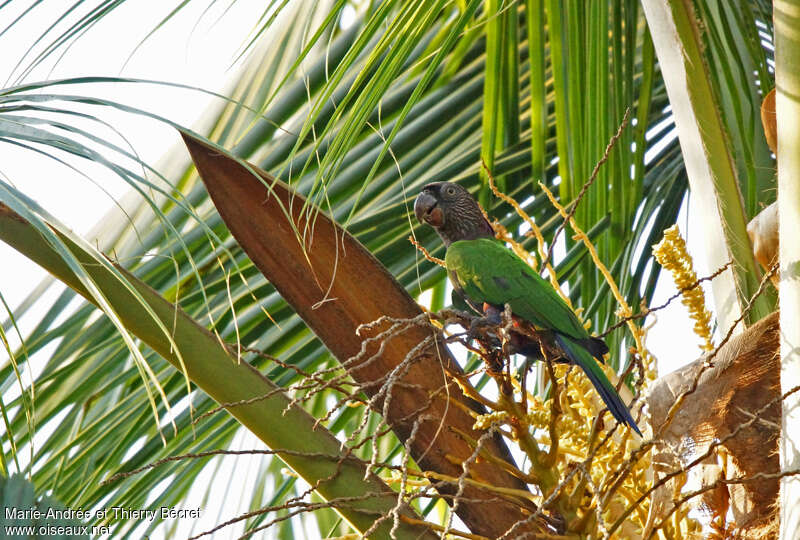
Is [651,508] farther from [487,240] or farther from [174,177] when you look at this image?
[174,177]

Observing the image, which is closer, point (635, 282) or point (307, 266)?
point (307, 266)

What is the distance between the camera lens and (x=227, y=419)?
5.33 ft

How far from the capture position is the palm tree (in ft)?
3.77

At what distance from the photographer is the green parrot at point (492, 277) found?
1.48m

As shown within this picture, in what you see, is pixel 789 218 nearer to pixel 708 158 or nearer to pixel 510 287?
pixel 708 158

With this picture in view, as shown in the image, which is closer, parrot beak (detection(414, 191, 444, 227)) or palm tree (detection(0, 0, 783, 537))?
palm tree (detection(0, 0, 783, 537))

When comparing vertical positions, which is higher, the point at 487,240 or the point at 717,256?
the point at 487,240

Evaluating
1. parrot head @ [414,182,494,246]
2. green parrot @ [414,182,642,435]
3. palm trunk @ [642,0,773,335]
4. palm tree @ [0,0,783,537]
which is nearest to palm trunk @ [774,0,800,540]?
palm tree @ [0,0,783,537]

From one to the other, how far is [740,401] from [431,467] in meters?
0.43

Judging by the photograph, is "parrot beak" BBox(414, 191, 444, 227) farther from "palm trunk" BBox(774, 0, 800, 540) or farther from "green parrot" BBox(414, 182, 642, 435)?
"palm trunk" BBox(774, 0, 800, 540)

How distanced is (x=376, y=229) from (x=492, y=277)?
0.25 m

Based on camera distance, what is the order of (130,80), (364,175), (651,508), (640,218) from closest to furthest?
(130,80) → (651,508) → (364,175) → (640,218)

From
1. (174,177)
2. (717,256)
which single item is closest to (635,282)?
(717,256)

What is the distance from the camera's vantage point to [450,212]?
A: 1.91 metres
